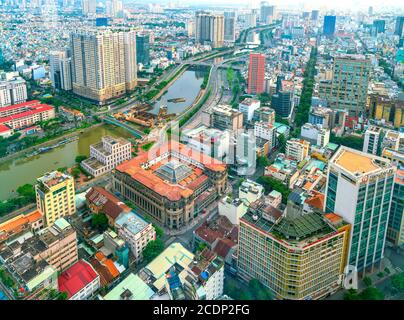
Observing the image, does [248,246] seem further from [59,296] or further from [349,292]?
[59,296]

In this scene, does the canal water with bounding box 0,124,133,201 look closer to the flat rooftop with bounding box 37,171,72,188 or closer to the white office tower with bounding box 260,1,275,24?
the flat rooftop with bounding box 37,171,72,188

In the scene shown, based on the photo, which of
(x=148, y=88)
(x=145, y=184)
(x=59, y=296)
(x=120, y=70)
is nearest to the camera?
(x=59, y=296)

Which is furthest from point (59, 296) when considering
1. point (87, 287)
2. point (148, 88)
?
point (148, 88)

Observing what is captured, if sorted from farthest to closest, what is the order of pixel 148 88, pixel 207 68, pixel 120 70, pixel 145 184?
pixel 207 68 < pixel 148 88 < pixel 120 70 < pixel 145 184

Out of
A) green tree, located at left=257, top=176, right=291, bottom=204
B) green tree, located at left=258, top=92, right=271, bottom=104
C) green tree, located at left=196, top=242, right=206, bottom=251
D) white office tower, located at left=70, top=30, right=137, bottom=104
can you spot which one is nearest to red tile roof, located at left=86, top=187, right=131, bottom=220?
green tree, located at left=196, top=242, right=206, bottom=251

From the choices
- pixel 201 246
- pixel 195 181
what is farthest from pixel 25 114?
pixel 201 246

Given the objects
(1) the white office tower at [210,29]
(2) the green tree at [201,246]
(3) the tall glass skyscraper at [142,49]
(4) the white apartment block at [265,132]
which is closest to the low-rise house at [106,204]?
(2) the green tree at [201,246]
